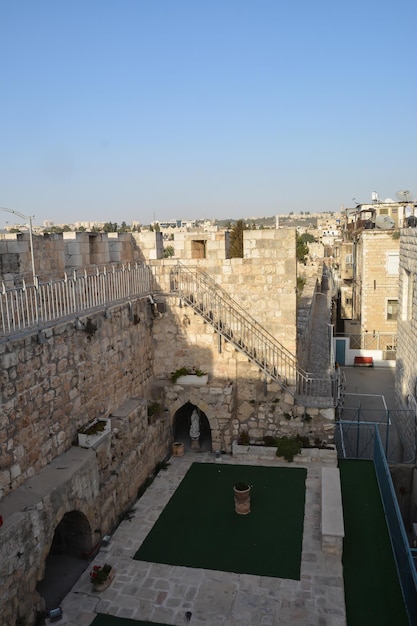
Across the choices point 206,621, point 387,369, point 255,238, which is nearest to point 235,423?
point 255,238

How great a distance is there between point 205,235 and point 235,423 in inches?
185

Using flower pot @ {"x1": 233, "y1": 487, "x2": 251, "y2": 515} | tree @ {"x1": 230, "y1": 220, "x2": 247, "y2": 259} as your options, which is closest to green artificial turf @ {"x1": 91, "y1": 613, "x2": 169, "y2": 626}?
flower pot @ {"x1": 233, "y1": 487, "x2": 251, "y2": 515}

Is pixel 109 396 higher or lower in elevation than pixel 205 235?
lower

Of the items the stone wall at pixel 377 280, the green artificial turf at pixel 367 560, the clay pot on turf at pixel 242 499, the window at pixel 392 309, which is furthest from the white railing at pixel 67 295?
the window at pixel 392 309

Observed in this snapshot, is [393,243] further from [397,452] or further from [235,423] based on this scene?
[235,423]

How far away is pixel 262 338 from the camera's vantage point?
12.5 meters

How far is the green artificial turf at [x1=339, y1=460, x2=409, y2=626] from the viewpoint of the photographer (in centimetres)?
718

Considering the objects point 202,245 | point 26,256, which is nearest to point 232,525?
point 26,256

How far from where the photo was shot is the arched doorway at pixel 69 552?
8.10 m

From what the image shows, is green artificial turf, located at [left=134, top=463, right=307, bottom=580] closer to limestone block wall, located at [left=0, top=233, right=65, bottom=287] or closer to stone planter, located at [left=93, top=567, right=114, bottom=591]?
stone planter, located at [left=93, top=567, right=114, bottom=591]

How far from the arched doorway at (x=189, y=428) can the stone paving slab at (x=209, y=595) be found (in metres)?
3.99

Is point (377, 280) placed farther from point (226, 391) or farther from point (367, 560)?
point (367, 560)

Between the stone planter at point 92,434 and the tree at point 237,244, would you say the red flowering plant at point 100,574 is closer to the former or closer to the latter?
the stone planter at point 92,434

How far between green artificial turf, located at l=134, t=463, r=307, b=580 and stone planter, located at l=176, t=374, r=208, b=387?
199 centimetres
